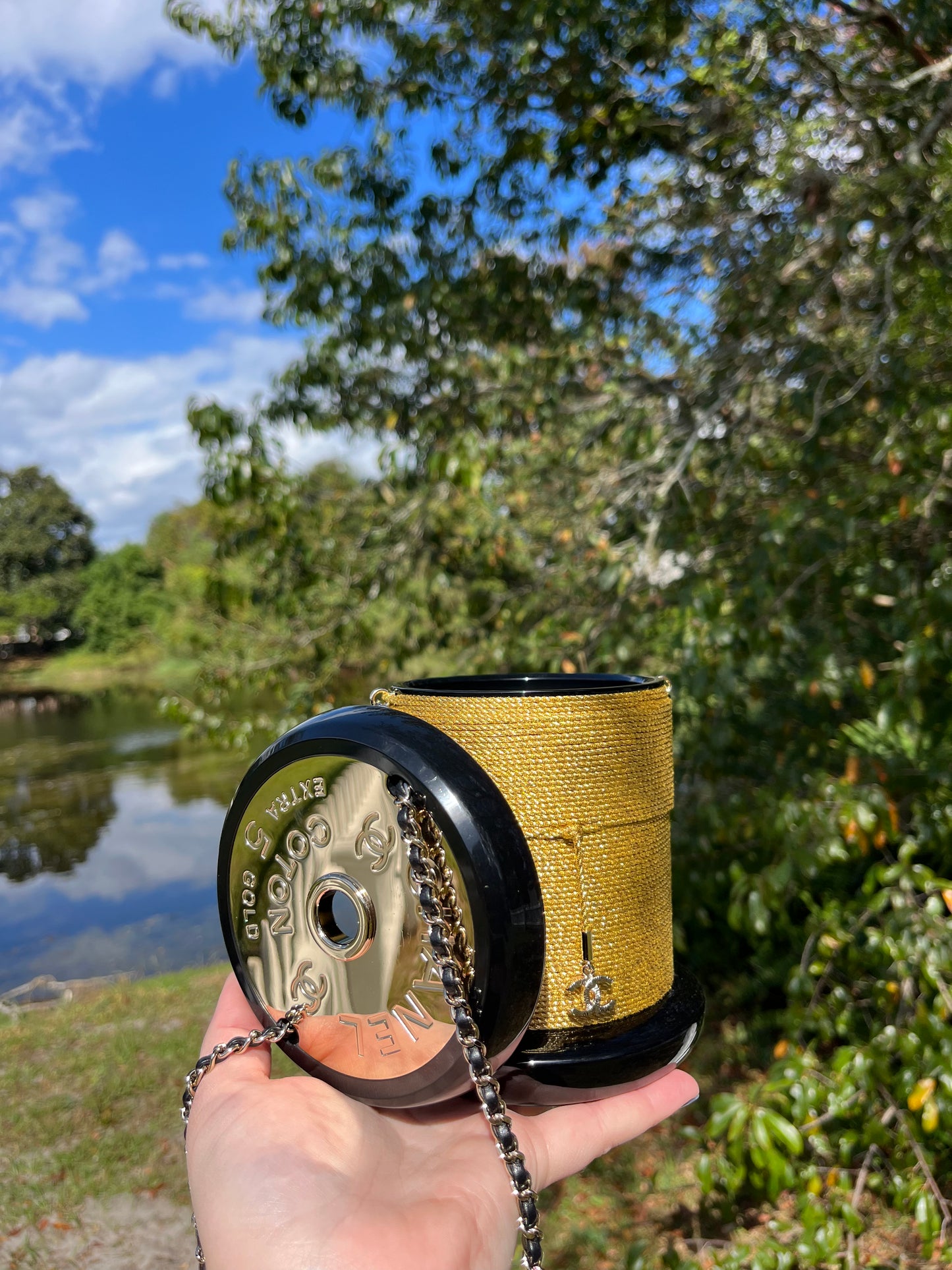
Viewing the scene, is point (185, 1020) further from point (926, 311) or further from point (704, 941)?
point (926, 311)

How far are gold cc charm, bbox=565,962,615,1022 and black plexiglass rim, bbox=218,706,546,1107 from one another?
9 cm

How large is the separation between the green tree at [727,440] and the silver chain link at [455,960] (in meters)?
1.15

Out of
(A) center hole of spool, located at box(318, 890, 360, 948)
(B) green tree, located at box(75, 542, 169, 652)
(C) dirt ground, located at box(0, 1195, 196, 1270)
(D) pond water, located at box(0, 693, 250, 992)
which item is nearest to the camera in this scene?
(A) center hole of spool, located at box(318, 890, 360, 948)

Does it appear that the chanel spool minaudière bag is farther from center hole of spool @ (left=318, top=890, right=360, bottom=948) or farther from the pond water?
the pond water

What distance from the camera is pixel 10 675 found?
3353 cm

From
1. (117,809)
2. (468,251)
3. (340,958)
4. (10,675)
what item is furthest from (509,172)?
(10,675)

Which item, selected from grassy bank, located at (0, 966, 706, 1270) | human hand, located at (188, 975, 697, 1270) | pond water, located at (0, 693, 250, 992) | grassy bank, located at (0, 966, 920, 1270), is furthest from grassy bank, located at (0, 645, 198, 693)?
human hand, located at (188, 975, 697, 1270)

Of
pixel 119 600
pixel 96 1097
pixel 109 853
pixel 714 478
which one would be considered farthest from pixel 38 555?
pixel 714 478

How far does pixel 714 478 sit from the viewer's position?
2926 millimetres

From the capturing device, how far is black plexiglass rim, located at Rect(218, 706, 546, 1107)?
938mm

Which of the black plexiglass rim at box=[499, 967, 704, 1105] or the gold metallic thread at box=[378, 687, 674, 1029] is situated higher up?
the gold metallic thread at box=[378, 687, 674, 1029]

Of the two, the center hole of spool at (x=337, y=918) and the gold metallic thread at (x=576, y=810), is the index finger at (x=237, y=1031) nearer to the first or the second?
the center hole of spool at (x=337, y=918)

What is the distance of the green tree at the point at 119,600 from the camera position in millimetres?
Result: 35688

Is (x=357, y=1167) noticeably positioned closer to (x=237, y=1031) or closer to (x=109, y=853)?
(x=237, y=1031)
